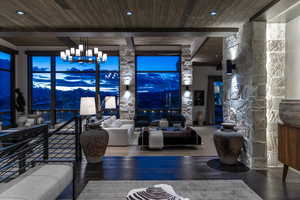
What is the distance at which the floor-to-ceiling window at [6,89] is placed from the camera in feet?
28.3

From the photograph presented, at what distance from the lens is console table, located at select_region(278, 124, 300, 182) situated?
10.2ft

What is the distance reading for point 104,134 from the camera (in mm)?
4492

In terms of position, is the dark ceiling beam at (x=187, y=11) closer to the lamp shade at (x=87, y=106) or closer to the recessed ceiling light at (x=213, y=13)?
the recessed ceiling light at (x=213, y=13)

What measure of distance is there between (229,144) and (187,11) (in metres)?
2.69

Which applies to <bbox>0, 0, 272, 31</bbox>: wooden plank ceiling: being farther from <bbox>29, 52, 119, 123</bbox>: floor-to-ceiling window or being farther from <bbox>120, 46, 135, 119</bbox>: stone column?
<bbox>29, 52, 119, 123</bbox>: floor-to-ceiling window

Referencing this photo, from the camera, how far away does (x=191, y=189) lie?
3123mm

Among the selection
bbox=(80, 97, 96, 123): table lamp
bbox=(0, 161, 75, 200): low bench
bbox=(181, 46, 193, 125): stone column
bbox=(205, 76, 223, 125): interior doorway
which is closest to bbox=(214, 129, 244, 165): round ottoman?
bbox=(80, 97, 96, 123): table lamp

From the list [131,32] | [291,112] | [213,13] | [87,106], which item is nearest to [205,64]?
[131,32]

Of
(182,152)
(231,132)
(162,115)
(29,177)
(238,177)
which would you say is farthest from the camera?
(162,115)

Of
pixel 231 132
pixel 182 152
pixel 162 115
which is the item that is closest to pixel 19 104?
pixel 162 115

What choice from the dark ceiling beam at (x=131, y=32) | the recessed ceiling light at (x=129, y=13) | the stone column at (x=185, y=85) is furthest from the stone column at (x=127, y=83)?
the recessed ceiling light at (x=129, y=13)

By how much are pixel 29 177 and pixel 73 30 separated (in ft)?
11.4

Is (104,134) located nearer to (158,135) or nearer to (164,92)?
(158,135)

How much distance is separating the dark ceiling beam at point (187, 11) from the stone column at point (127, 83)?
5027mm
